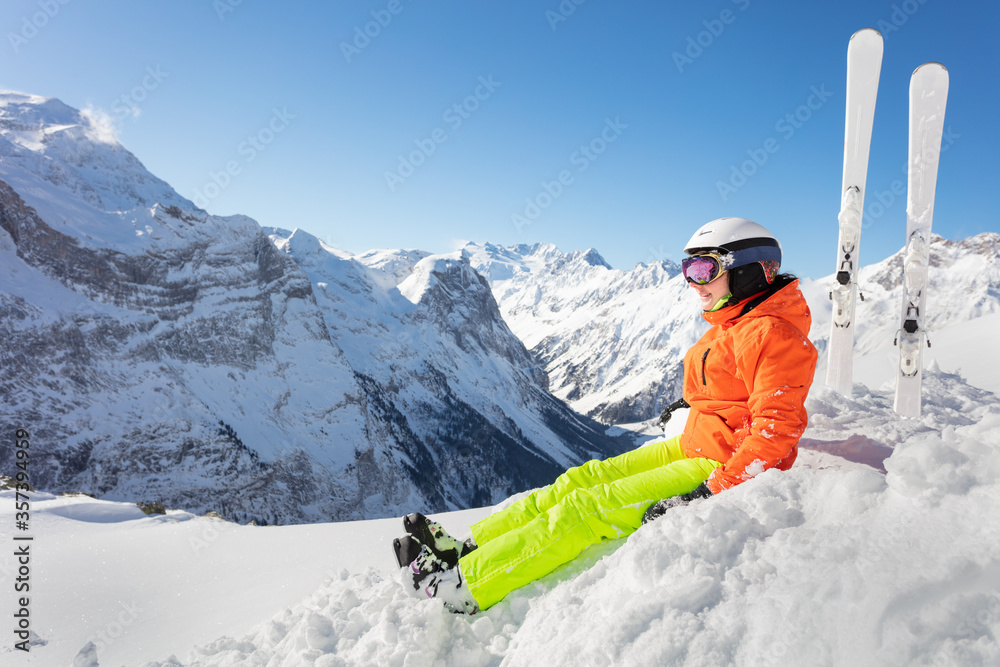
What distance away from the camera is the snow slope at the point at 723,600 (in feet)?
5.60

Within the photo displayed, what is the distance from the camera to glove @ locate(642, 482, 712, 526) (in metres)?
3.03

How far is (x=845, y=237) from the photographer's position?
10641 millimetres

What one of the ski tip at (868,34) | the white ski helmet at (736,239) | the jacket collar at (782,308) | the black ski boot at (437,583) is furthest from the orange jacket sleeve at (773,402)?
the ski tip at (868,34)

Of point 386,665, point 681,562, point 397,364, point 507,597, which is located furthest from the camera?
point 397,364

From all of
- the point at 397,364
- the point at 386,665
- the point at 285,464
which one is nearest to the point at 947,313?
the point at 397,364

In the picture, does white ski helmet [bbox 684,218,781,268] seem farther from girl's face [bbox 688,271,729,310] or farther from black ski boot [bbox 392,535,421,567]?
black ski boot [bbox 392,535,421,567]

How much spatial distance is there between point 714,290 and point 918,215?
1094cm

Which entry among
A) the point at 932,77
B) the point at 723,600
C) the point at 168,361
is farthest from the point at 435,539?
the point at 168,361

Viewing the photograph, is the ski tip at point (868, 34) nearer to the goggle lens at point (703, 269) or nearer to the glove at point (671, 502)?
the goggle lens at point (703, 269)

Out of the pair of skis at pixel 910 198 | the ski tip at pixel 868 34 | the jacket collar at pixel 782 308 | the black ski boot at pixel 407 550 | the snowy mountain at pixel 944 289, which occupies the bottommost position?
the black ski boot at pixel 407 550

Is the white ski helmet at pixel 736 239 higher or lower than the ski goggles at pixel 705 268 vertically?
higher

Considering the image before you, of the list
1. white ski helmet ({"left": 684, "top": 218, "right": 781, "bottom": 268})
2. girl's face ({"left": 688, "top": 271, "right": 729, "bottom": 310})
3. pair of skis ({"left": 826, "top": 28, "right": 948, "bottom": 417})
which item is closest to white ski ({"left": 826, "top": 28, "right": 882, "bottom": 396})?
pair of skis ({"left": 826, "top": 28, "right": 948, "bottom": 417})

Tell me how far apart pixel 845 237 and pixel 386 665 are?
12.3m

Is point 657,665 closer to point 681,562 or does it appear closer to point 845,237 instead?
point 681,562
